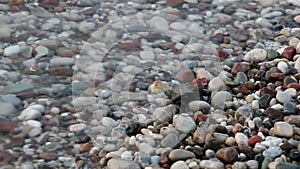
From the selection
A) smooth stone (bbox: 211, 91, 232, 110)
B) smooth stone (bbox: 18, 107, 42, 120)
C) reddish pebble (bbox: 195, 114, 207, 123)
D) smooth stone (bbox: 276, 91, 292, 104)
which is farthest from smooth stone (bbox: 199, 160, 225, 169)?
smooth stone (bbox: 18, 107, 42, 120)

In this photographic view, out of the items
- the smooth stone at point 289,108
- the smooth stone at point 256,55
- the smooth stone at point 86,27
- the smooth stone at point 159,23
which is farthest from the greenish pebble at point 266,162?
the smooth stone at point 86,27

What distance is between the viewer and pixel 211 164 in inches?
100.0

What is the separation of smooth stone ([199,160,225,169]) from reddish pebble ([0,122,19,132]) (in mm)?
871

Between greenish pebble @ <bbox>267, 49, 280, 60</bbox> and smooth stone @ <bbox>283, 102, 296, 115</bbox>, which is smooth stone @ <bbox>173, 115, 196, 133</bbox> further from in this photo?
greenish pebble @ <bbox>267, 49, 280, 60</bbox>

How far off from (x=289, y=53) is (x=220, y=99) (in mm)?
580

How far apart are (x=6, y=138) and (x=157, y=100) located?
758 millimetres

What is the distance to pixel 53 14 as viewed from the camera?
147 inches

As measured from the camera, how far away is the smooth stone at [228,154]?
256cm

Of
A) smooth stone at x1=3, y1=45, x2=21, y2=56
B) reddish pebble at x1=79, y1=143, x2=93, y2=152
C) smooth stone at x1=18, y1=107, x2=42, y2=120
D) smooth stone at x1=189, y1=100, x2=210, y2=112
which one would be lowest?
reddish pebble at x1=79, y1=143, x2=93, y2=152

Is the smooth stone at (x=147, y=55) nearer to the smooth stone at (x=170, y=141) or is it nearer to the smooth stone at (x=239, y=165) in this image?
the smooth stone at (x=170, y=141)

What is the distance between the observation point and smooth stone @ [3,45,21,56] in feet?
10.8

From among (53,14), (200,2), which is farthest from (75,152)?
(200,2)

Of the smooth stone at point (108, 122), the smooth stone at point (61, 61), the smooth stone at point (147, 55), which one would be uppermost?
the smooth stone at point (61, 61)

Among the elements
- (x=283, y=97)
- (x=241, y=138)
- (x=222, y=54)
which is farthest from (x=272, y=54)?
(x=241, y=138)
